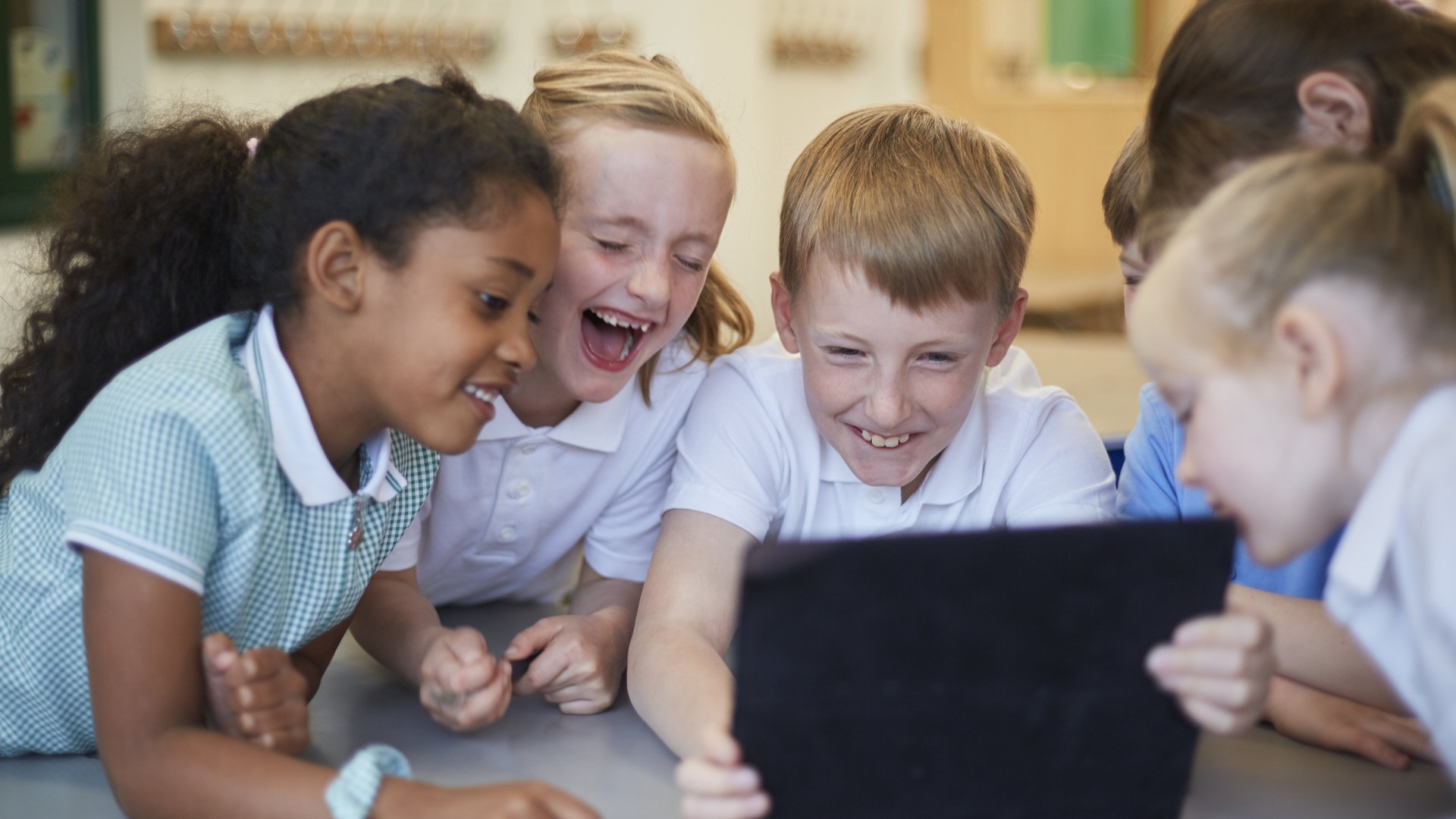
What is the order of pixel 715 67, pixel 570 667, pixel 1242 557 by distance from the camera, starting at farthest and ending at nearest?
1. pixel 715 67
2. pixel 1242 557
3. pixel 570 667

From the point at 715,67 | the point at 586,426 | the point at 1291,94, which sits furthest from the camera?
the point at 715,67

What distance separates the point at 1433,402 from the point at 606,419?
737mm

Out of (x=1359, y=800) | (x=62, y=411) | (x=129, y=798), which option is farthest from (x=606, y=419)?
(x=1359, y=800)

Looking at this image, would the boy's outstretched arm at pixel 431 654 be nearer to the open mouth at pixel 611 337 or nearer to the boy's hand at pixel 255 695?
the boy's hand at pixel 255 695

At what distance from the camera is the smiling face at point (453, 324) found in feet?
2.99

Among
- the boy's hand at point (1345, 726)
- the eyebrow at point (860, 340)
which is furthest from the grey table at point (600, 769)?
the eyebrow at point (860, 340)

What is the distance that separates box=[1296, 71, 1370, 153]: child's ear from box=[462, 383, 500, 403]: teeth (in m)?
0.60

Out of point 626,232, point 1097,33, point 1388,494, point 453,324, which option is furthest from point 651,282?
point 1097,33

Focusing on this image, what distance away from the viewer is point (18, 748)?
93cm

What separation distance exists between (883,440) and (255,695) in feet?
1.81

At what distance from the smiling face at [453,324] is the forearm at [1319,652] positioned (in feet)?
1.84

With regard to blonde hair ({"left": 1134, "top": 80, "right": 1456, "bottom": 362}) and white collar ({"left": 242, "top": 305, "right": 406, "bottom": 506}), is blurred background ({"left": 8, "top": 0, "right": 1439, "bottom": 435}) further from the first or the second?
blonde hair ({"left": 1134, "top": 80, "right": 1456, "bottom": 362})

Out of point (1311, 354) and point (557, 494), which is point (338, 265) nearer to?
point (557, 494)

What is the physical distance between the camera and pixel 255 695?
842 mm
